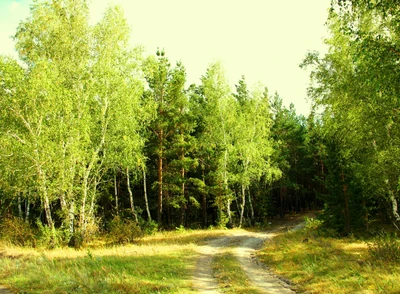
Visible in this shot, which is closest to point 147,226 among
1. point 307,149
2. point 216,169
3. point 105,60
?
point 216,169

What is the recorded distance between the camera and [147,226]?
28.2 m

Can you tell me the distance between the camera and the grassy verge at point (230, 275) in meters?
10.2

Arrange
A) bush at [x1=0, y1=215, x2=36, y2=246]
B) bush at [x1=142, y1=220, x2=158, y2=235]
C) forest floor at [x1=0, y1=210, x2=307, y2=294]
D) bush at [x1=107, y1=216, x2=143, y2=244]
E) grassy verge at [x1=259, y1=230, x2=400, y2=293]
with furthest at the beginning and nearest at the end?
1. bush at [x1=142, y1=220, x2=158, y2=235]
2. bush at [x1=107, y1=216, x2=143, y2=244]
3. bush at [x1=0, y1=215, x2=36, y2=246]
4. forest floor at [x1=0, y1=210, x2=307, y2=294]
5. grassy verge at [x1=259, y1=230, x2=400, y2=293]

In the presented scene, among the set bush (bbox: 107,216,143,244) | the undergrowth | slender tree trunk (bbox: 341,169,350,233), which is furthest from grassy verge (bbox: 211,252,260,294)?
slender tree trunk (bbox: 341,169,350,233)

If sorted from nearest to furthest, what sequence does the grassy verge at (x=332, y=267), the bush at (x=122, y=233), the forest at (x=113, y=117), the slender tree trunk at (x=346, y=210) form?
the grassy verge at (x=332, y=267) < the forest at (x=113, y=117) < the slender tree trunk at (x=346, y=210) < the bush at (x=122, y=233)

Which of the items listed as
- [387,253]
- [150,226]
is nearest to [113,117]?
[150,226]

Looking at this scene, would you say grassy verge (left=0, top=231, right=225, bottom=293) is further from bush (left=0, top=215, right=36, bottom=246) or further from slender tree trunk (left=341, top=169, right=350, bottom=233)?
slender tree trunk (left=341, top=169, right=350, bottom=233)

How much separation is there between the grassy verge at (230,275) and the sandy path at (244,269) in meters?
0.22

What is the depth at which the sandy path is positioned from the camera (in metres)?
10.7

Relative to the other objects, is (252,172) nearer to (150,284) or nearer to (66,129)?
(66,129)

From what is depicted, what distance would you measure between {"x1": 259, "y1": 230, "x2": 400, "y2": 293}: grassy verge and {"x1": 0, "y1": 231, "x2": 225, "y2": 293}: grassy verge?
13.7 feet

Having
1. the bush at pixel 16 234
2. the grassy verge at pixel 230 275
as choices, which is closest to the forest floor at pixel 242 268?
the grassy verge at pixel 230 275

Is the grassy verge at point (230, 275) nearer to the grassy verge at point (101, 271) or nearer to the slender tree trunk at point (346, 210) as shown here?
the grassy verge at point (101, 271)

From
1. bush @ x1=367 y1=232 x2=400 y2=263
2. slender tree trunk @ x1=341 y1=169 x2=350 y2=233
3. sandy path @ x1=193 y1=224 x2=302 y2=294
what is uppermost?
slender tree trunk @ x1=341 y1=169 x2=350 y2=233
